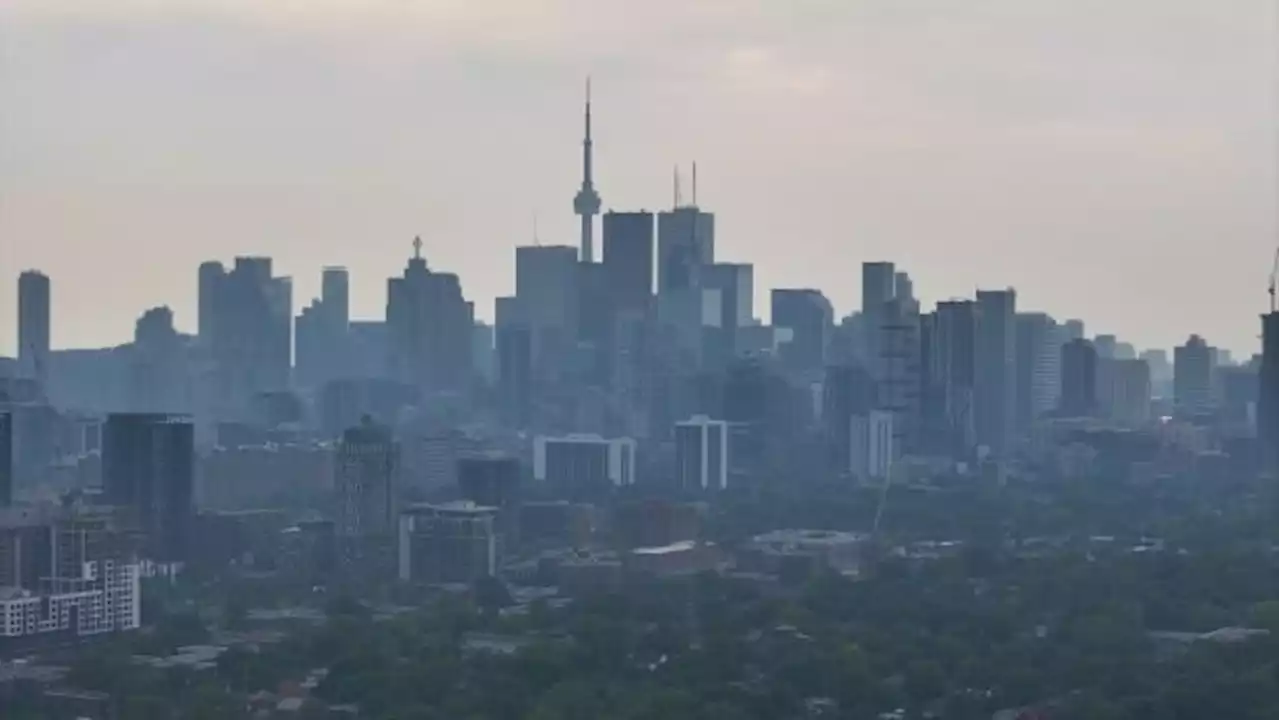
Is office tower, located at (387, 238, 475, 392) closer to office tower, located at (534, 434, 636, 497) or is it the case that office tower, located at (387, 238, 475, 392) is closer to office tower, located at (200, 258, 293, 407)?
office tower, located at (200, 258, 293, 407)

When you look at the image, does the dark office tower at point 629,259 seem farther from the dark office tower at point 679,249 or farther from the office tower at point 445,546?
the office tower at point 445,546

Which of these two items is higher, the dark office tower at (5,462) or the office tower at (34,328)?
the office tower at (34,328)

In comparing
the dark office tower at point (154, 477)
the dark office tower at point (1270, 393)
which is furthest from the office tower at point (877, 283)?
the dark office tower at point (154, 477)

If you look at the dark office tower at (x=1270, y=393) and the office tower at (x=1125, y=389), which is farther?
the office tower at (x=1125, y=389)

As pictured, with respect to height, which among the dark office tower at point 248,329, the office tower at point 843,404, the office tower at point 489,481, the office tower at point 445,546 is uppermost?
the dark office tower at point 248,329

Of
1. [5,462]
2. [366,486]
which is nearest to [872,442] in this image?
[366,486]

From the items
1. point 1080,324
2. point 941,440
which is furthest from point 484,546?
point 1080,324

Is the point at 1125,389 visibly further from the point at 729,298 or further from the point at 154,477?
the point at 154,477
